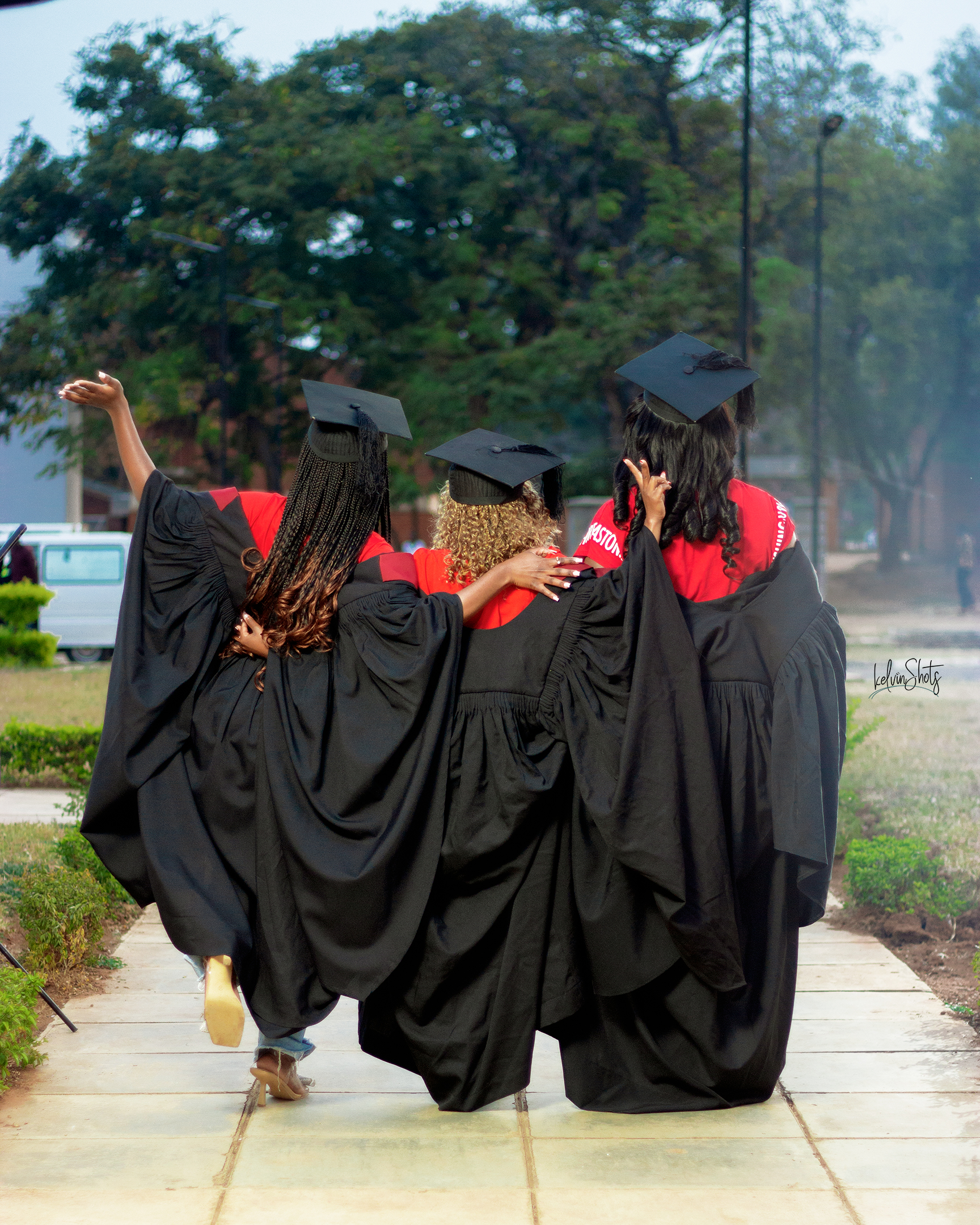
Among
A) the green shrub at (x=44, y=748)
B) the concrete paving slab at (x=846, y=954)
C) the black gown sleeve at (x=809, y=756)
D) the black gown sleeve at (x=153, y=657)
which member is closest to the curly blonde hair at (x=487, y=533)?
the black gown sleeve at (x=153, y=657)

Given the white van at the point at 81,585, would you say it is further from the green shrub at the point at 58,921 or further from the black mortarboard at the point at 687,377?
the black mortarboard at the point at 687,377

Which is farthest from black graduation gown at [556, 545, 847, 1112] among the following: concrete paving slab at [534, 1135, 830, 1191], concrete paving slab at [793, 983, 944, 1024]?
concrete paving slab at [793, 983, 944, 1024]

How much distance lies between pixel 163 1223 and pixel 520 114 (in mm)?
28112

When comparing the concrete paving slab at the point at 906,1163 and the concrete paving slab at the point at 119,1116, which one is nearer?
the concrete paving slab at the point at 906,1163

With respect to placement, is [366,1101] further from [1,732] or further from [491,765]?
[1,732]

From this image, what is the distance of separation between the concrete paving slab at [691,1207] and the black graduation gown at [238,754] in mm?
755

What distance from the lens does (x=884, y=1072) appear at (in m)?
3.82

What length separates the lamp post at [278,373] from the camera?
27.6 meters

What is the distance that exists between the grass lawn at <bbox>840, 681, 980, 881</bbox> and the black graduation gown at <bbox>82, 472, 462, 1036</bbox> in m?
3.29

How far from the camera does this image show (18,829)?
6949 millimetres

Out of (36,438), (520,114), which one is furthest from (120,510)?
(520,114)

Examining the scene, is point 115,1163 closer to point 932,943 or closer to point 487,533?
point 487,533

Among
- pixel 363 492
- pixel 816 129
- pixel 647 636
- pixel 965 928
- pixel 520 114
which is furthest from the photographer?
pixel 816 129

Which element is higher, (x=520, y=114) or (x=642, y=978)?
(x=520, y=114)
